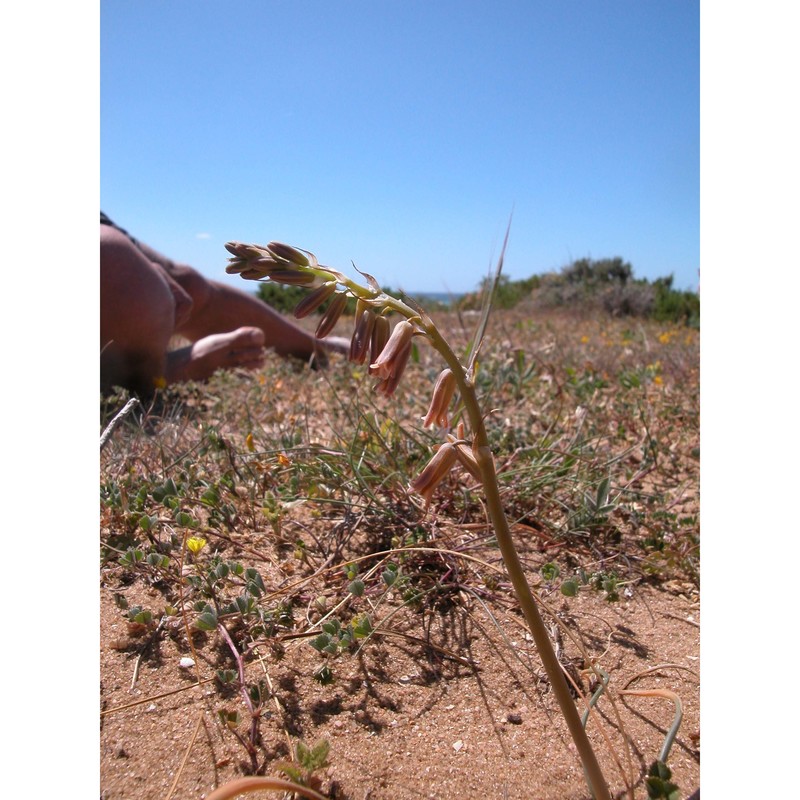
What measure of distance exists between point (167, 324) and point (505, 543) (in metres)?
2.19

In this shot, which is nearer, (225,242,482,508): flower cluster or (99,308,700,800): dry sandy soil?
(225,242,482,508): flower cluster

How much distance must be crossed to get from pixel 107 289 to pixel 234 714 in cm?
177

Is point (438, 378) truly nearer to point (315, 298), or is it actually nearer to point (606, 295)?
point (315, 298)

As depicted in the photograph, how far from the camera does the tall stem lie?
54cm

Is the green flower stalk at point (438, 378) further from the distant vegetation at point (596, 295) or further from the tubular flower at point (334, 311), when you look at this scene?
the distant vegetation at point (596, 295)

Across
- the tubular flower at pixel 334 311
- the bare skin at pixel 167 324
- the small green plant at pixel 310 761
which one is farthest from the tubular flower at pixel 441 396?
the bare skin at pixel 167 324

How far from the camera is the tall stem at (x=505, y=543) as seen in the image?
544 mm

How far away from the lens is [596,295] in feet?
24.2

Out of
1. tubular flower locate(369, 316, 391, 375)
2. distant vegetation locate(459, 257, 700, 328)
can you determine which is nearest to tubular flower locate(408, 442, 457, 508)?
tubular flower locate(369, 316, 391, 375)

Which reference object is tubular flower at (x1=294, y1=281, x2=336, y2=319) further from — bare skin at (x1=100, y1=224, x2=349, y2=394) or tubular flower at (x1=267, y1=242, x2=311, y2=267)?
bare skin at (x1=100, y1=224, x2=349, y2=394)

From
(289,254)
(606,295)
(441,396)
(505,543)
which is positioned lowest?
(505,543)

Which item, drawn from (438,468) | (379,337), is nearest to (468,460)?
(438,468)

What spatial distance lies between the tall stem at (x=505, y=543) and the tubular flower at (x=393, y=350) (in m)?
0.03

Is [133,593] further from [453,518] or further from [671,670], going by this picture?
[671,670]
